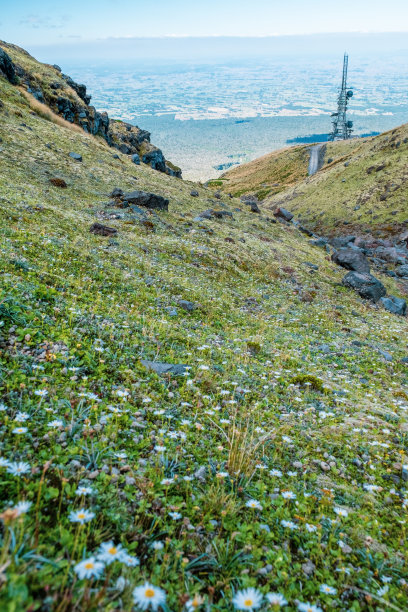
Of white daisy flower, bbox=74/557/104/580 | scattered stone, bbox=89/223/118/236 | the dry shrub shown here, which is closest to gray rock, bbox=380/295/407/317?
scattered stone, bbox=89/223/118/236

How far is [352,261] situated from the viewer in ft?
115

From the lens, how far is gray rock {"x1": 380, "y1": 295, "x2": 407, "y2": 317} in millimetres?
24500

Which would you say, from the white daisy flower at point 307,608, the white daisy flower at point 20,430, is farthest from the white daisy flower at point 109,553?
the white daisy flower at point 20,430

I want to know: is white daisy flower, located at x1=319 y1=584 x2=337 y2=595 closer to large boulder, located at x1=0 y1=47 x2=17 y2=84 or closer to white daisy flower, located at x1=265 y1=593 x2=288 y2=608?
white daisy flower, located at x1=265 y1=593 x2=288 y2=608

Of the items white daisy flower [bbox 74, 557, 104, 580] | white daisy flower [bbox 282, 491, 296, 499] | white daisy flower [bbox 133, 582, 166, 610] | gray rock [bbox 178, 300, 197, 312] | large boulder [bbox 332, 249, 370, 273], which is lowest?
large boulder [bbox 332, 249, 370, 273]

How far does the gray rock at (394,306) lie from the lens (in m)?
24.5

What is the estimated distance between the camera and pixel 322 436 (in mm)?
7242

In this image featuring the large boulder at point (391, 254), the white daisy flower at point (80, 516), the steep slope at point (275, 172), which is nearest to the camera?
the white daisy flower at point (80, 516)

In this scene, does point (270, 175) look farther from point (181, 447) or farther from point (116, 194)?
point (181, 447)

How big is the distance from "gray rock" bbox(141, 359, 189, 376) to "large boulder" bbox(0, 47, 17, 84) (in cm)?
5614

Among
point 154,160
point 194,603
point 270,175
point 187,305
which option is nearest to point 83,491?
point 194,603

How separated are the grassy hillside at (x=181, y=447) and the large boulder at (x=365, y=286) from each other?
10081 millimetres

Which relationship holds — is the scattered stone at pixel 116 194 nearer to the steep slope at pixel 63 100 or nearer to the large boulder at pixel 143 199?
the large boulder at pixel 143 199

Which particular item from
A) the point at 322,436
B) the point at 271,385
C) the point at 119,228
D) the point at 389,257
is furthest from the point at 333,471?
the point at 389,257
